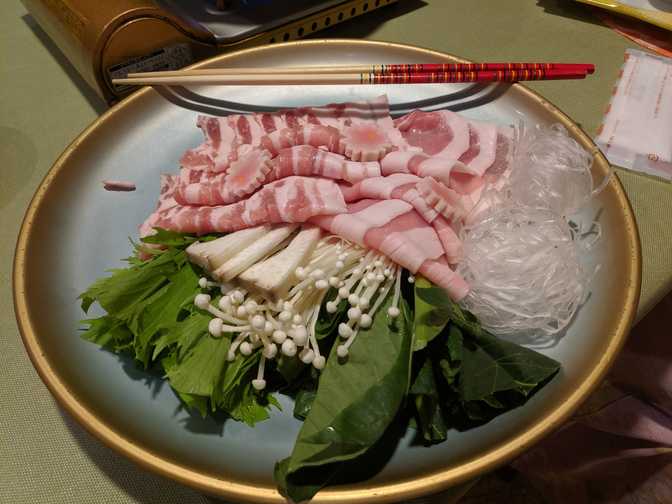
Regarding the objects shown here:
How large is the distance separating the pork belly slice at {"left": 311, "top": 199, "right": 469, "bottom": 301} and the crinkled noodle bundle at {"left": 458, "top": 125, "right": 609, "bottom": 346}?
62 millimetres

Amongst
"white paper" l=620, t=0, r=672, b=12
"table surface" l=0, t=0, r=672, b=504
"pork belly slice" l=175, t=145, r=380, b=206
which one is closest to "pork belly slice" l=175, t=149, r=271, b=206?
"pork belly slice" l=175, t=145, r=380, b=206

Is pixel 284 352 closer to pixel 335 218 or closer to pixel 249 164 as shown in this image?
pixel 335 218

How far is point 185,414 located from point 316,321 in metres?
0.29

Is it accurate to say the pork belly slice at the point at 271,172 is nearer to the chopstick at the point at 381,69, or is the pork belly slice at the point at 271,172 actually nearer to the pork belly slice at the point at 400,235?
the pork belly slice at the point at 400,235

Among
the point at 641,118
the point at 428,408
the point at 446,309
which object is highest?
the point at 446,309

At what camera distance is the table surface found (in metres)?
0.88

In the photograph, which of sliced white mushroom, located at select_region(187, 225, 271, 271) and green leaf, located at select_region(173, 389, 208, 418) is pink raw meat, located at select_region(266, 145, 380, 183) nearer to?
sliced white mushroom, located at select_region(187, 225, 271, 271)

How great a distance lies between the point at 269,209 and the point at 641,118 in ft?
3.66

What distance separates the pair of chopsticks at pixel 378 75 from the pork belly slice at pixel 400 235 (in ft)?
1.52

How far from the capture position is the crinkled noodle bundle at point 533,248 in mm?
957

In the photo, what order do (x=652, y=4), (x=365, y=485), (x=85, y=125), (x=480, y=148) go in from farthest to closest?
(x=652, y=4)
(x=85, y=125)
(x=480, y=148)
(x=365, y=485)

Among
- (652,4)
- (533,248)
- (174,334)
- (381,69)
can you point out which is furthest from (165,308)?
(652,4)

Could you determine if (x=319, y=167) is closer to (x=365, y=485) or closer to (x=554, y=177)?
(x=554, y=177)

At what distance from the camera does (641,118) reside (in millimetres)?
1406
